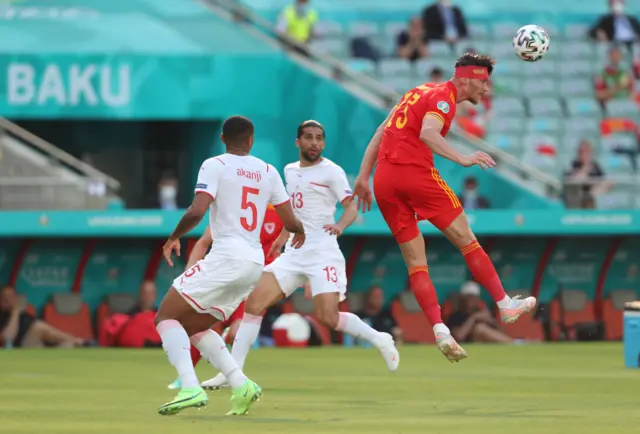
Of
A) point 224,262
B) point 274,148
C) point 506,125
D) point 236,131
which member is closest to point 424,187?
point 236,131

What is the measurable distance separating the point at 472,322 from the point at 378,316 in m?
1.34

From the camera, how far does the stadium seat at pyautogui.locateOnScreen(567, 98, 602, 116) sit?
90.8ft

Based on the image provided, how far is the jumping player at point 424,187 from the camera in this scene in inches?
462

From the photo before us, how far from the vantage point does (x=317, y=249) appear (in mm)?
14172

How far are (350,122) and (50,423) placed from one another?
630 inches

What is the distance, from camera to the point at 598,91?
28.4m

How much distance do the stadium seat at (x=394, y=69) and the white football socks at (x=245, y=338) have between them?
14.2m

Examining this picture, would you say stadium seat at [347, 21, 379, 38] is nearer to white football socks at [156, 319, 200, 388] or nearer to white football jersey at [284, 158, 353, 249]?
white football jersey at [284, 158, 353, 249]

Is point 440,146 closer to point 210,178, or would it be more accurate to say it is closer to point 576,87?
point 210,178

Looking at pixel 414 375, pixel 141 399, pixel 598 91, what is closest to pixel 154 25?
pixel 598 91

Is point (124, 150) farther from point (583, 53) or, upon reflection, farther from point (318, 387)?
point (318, 387)

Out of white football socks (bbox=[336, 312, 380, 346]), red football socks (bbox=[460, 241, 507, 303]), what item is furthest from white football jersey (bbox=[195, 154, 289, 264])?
white football socks (bbox=[336, 312, 380, 346])

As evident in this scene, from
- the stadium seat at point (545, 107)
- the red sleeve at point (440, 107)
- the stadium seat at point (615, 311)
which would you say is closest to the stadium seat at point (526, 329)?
the stadium seat at point (615, 311)

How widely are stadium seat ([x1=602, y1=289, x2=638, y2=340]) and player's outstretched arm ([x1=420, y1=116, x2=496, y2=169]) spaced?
44.0 feet
